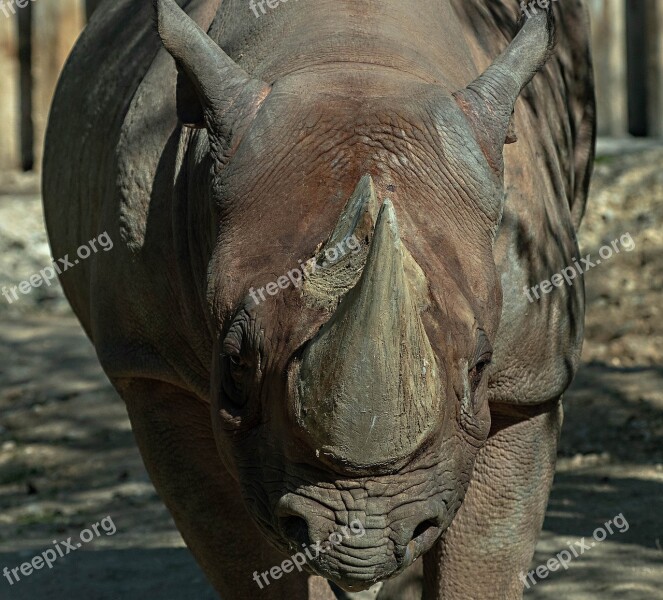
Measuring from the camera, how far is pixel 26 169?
12805mm

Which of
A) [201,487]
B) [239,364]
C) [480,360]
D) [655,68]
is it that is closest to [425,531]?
[480,360]

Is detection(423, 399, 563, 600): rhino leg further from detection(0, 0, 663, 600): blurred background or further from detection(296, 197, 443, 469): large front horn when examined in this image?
detection(296, 197, 443, 469): large front horn

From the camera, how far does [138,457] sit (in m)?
7.91

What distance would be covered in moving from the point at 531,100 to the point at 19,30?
27.8 feet

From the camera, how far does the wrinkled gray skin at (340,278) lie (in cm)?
317

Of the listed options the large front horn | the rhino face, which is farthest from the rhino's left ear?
the large front horn

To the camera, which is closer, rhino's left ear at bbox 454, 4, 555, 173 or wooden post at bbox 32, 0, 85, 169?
rhino's left ear at bbox 454, 4, 555, 173

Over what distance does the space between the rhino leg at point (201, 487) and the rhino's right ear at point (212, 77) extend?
1180 mm

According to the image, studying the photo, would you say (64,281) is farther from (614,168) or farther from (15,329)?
(614,168)

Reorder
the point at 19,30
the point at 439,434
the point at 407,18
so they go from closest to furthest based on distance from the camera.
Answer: the point at 439,434 → the point at 407,18 → the point at 19,30

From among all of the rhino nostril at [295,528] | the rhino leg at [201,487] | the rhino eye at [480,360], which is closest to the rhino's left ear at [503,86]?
the rhino eye at [480,360]

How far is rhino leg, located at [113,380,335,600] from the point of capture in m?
4.64

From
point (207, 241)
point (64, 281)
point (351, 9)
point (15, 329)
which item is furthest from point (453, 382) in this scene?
point (15, 329)

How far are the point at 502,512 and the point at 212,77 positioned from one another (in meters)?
1.78
